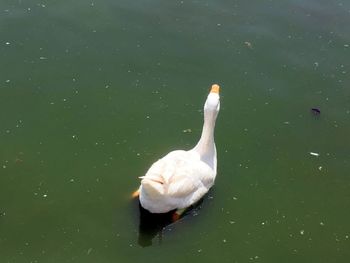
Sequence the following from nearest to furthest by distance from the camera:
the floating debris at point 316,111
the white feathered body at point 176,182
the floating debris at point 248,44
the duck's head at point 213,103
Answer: the white feathered body at point 176,182 < the duck's head at point 213,103 < the floating debris at point 316,111 < the floating debris at point 248,44

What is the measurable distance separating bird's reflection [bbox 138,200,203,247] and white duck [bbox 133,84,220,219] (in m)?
0.12

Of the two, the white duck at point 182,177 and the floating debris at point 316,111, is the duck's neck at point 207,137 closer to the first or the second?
the white duck at point 182,177

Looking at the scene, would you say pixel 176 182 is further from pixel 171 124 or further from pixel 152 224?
pixel 171 124

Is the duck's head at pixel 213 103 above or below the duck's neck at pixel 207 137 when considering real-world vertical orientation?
above

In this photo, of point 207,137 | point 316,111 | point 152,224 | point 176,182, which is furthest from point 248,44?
point 152,224

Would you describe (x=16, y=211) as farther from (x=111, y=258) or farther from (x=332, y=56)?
(x=332, y=56)

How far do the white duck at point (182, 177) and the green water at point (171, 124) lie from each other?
0.27 metres

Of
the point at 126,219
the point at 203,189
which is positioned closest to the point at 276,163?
the point at 203,189

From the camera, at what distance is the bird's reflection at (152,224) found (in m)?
6.31

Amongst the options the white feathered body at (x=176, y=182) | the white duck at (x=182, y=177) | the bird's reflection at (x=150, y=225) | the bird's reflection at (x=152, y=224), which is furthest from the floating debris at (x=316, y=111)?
the bird's reflection at (x=150, y=225)

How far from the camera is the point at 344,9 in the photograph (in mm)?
10094

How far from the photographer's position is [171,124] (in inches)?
303

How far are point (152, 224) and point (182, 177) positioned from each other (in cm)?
65

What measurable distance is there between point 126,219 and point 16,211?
1259mm
